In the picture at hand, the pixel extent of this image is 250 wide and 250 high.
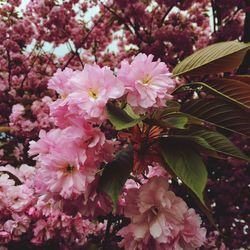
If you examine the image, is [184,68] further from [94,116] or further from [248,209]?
[248,209]

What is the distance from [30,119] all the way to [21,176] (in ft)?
5.93

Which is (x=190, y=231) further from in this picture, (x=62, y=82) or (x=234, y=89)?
(x=62, y=82)

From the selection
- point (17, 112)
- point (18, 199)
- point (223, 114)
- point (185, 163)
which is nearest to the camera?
point (185, 163)

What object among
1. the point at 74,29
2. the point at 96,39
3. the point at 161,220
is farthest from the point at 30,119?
the point at 161,220

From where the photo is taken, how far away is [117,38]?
6285 mm

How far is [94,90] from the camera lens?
42.0 inches

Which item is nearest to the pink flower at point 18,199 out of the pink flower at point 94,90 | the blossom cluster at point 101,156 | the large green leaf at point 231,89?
the blossom cluster at point 101,156

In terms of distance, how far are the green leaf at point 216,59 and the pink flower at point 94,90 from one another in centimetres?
25

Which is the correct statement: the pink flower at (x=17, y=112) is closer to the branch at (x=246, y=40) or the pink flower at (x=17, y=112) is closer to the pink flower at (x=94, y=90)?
the branch at (x=246, y=40)

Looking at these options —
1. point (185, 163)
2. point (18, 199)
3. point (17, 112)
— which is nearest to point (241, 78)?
point (185, 163)

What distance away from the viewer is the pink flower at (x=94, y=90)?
103 centimetres

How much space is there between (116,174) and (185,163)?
0.54 ft

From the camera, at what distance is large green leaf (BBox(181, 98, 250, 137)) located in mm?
1114

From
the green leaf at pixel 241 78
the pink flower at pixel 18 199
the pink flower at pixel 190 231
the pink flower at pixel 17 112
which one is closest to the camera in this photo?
the pink flower at pixel 190 231
